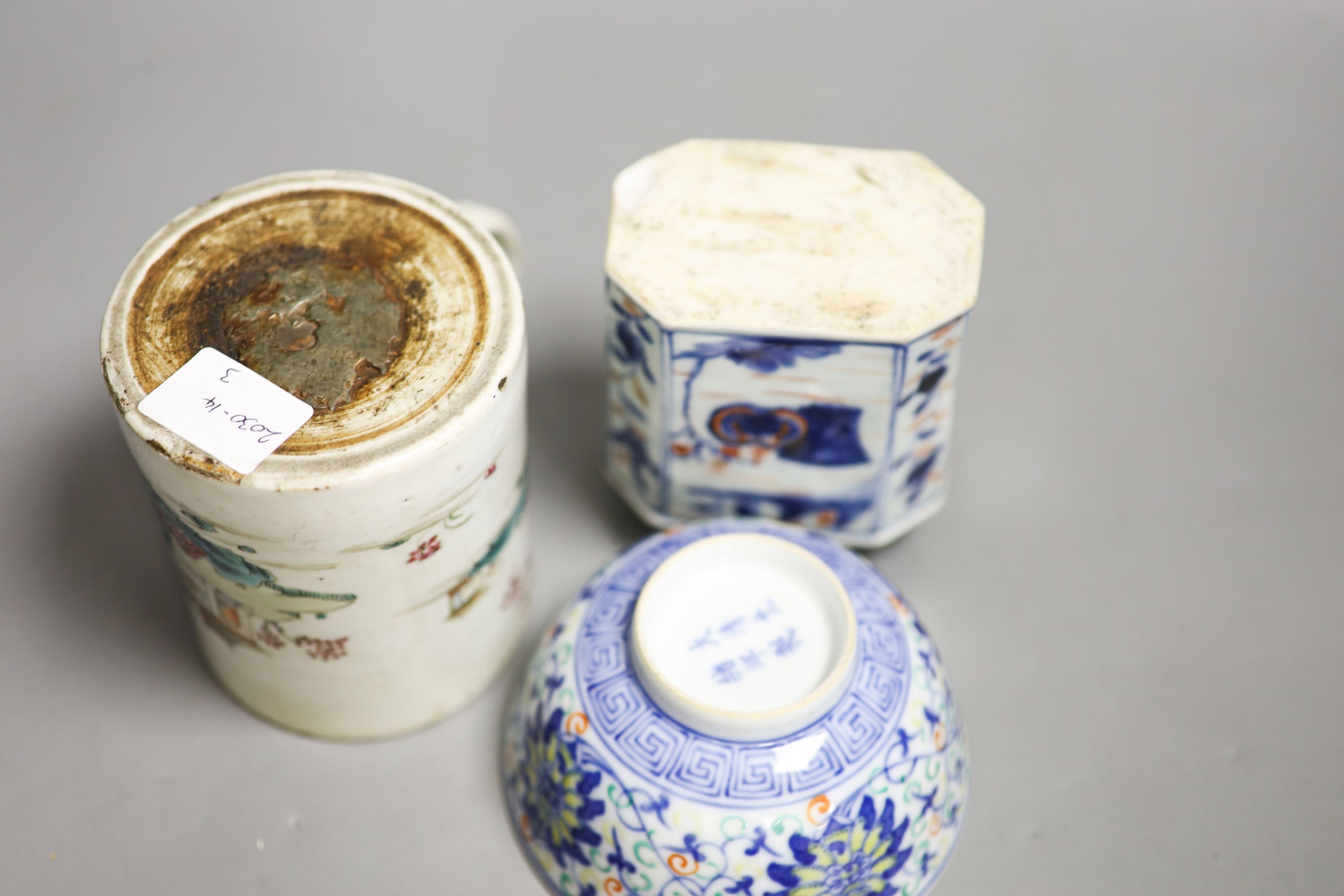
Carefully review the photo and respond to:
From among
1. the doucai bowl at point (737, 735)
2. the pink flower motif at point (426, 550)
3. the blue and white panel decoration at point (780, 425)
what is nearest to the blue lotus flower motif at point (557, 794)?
the doucai bowl at point (737, 735)

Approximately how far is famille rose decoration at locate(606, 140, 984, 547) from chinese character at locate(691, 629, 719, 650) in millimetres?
260

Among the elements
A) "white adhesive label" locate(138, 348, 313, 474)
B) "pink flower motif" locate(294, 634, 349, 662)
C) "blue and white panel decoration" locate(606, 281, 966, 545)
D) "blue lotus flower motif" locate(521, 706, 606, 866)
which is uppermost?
"white adhesive label" locate(138, 348, 313, 474)

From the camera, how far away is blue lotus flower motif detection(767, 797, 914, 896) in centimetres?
127

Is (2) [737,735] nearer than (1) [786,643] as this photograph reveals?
Yes

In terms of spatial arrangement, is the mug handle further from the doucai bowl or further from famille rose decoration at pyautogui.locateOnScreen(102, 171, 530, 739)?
the doucai bowl

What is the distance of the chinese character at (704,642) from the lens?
138cm

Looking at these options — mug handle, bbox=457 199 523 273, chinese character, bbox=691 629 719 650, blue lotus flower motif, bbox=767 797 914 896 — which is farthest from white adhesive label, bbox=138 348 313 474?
blue lotus flower motif, bbox=767 797 914 896

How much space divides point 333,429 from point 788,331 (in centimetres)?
49

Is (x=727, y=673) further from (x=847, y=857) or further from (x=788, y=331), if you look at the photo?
(x=788, y=331)

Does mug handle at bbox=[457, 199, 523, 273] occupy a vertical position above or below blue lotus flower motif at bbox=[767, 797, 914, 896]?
above

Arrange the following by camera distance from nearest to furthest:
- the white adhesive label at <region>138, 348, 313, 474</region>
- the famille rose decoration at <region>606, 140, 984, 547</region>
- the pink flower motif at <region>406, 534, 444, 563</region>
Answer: the white adhesive label at <region>138, 348, 313, 474</region> < the pink flower motif at <region>406, 534, 444, 563</region> < the famille rose decoration at <region>606, 140, 984, 547</region>

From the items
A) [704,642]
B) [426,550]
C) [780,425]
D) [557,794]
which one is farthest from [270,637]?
[780,425]

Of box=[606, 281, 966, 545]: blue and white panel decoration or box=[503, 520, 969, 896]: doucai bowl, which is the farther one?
box=[606, 281, 966, 545]: blue and white panel decoration

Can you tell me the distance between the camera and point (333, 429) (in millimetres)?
1216
